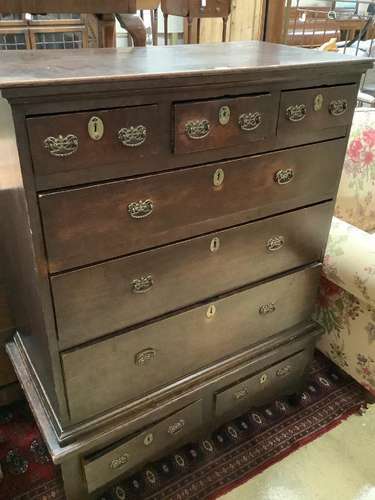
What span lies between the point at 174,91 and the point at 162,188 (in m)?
0.20

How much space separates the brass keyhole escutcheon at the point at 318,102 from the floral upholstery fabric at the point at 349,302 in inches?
19.9

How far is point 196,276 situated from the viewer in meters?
1.13

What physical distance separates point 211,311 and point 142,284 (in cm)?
26

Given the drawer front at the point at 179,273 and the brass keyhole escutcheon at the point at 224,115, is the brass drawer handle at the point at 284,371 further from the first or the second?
the brass keyhole escutcheon at the point at 224,115

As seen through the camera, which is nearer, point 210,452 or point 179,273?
point 179,273

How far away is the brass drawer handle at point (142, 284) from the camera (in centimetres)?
102

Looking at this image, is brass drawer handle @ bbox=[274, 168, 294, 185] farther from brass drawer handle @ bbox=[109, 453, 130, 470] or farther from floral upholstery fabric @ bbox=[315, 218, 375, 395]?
brass drawer handle @ bbox=[109, 453, 130, 470]

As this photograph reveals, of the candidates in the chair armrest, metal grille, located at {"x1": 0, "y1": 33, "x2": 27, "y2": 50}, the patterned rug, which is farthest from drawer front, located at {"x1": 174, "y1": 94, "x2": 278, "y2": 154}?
metal grille, located at {"x1": 0, "y1": 33, "x2": 27, "y2": 50}

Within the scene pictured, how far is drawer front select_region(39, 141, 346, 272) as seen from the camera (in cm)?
88

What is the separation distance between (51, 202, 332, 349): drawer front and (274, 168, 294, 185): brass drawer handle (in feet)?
0.34

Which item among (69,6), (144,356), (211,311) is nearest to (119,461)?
(144,356)

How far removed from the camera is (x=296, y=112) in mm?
1079

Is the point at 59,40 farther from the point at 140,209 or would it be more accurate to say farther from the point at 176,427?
the point at 176,427

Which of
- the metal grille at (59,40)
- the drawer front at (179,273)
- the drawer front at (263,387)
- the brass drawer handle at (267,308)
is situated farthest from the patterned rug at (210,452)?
the metal grille at (59,40)
